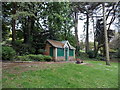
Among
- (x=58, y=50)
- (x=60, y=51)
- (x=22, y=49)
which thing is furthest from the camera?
(x=60, y=51)

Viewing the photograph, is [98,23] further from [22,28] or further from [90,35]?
[22,28]

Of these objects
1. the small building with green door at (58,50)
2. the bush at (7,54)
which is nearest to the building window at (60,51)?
the small building with green door at (58,50)

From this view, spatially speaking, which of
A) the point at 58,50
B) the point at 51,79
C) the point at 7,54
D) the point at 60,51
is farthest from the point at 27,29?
the point at 51,79

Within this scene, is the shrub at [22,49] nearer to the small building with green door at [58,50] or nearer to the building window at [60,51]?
the small building with green door at [58,50]

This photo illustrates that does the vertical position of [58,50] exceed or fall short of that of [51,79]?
it exceeds it

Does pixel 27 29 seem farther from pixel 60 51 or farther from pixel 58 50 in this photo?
pixel 60 51

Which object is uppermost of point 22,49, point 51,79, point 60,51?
point 22,49

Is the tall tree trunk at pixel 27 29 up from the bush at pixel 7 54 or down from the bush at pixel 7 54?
up

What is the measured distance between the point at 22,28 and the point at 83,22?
49.6 ft

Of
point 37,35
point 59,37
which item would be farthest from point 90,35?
point 37,35

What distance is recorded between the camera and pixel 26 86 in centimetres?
341

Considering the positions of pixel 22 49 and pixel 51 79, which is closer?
pixel 51 79

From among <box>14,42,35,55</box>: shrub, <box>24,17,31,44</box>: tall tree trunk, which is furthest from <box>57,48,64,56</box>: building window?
<box>24,17,31,44</box>: tall tree trunk

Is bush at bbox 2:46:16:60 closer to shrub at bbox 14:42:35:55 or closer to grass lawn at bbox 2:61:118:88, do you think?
shrub at bbox 14:42:35:55
